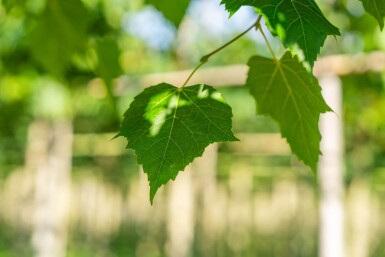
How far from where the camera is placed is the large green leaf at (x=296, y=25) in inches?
25.1

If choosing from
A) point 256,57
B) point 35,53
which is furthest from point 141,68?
point 256,57

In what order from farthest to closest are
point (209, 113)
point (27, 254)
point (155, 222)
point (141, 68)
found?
1. point (155, 222)
2. point (27, 254)
3. point (141, 68)
4. point (209, 113)

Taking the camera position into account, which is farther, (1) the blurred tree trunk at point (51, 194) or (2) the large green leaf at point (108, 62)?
(1) the blurred tree trunk at point (51, 194)

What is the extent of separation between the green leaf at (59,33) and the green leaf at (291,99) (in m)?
0.48

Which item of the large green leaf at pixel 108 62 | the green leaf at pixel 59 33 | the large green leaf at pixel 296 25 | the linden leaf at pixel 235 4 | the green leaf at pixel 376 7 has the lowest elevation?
the large green leaf at pixel 296 25

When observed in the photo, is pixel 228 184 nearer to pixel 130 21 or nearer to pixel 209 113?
pixel 130 21

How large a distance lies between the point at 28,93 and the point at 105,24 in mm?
1734

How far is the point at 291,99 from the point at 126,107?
16.0 ft

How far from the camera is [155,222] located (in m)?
9.90

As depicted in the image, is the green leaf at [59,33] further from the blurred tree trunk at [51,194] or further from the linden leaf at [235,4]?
the blurred tree trunk at [51,194]

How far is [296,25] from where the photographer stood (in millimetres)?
644

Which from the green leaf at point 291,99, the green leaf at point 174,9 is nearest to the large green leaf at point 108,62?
the green leaf at point 174,9

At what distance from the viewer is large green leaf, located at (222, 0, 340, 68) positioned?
0.64 metres

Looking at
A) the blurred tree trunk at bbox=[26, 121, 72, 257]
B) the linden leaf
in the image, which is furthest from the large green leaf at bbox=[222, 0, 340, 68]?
the blurred tree trunk at bbox=[26, 121, 72, 257]
